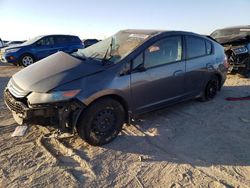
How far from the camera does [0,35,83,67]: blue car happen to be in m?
13.5

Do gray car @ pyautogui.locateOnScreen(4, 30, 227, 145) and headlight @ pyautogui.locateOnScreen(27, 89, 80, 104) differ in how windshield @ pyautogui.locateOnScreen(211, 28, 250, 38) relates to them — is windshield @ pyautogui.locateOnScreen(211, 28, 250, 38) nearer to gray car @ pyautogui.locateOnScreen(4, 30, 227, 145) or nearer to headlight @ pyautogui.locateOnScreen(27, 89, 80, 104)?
gray car @ pyautogui.locateOnScreen(4, 30, 227, 145)

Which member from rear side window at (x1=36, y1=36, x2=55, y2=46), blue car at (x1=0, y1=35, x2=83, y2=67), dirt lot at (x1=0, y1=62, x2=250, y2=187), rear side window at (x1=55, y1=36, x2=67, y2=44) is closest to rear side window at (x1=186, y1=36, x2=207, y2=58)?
dirt lot at (x1=0, y1=62, x2=250, y2=187)

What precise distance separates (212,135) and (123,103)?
1.61 metres

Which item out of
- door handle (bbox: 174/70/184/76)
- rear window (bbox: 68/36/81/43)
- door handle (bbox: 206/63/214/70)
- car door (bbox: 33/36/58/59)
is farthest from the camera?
rear window (bbox: 68/36/81/43)

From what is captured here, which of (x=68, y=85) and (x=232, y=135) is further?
(x=232, y=135)

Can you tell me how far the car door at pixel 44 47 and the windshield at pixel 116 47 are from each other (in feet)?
30.3

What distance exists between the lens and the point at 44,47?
558 inches

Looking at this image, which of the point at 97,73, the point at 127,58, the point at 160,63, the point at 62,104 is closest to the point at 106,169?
the point at 62,104

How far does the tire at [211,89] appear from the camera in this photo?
6438 millimetres

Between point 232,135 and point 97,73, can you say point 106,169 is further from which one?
point 232,135

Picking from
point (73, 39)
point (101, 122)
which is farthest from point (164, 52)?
point (73, 39)

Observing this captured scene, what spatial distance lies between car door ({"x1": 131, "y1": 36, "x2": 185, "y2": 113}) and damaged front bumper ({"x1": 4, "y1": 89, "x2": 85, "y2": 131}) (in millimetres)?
1069

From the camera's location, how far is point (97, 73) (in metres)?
4.20

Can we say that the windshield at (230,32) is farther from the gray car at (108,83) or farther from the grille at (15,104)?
the grille at (15,104)
